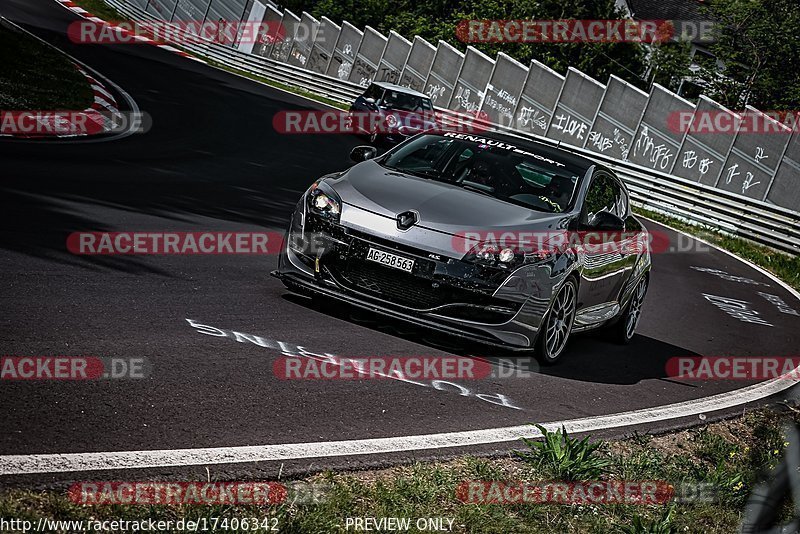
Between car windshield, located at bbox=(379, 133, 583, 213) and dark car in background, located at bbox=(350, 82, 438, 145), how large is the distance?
58.8ft

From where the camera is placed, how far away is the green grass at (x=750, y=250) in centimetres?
2045

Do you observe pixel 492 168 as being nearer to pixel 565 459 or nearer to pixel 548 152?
pixel 548 152

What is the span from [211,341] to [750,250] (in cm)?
1820

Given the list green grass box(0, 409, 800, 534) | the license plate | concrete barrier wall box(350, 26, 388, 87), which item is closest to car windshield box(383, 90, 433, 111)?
concrete barrier wall box(350, 26, 388, 87)

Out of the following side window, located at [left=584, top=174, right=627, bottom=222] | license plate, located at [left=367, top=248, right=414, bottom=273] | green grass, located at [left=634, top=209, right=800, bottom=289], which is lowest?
license plate, located at [left=367, top=248, right=414, bottom=273]

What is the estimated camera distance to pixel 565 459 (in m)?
5.14

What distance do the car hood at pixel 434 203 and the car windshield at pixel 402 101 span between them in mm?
19671

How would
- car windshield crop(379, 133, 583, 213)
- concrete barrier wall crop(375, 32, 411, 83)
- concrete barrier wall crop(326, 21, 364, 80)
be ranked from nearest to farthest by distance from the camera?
car windshield crop(379, 133, 583, 213)
concrete barrier wall crop(375, 32, 411, 83)
concrete barrier wall crop(326, 21, 364, 80)

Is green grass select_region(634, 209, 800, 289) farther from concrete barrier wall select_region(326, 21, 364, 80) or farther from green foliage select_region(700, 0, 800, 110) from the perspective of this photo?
green foliage select_region(700, 0, 800, 110)

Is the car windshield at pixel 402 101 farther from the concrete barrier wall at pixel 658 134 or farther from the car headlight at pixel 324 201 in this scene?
the car headlight at pixel 324 201

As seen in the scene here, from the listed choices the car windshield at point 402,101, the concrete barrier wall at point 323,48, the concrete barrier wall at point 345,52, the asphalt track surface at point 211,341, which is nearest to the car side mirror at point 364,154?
the asphalt track surface at point 211,341

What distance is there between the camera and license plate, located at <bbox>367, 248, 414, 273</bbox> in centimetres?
732

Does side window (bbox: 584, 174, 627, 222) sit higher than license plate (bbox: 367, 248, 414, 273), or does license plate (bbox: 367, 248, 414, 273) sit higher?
side window (bbox: 584, 174, 627, 222)

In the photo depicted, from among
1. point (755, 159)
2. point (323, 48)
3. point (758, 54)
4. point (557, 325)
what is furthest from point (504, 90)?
point (557, 325)
